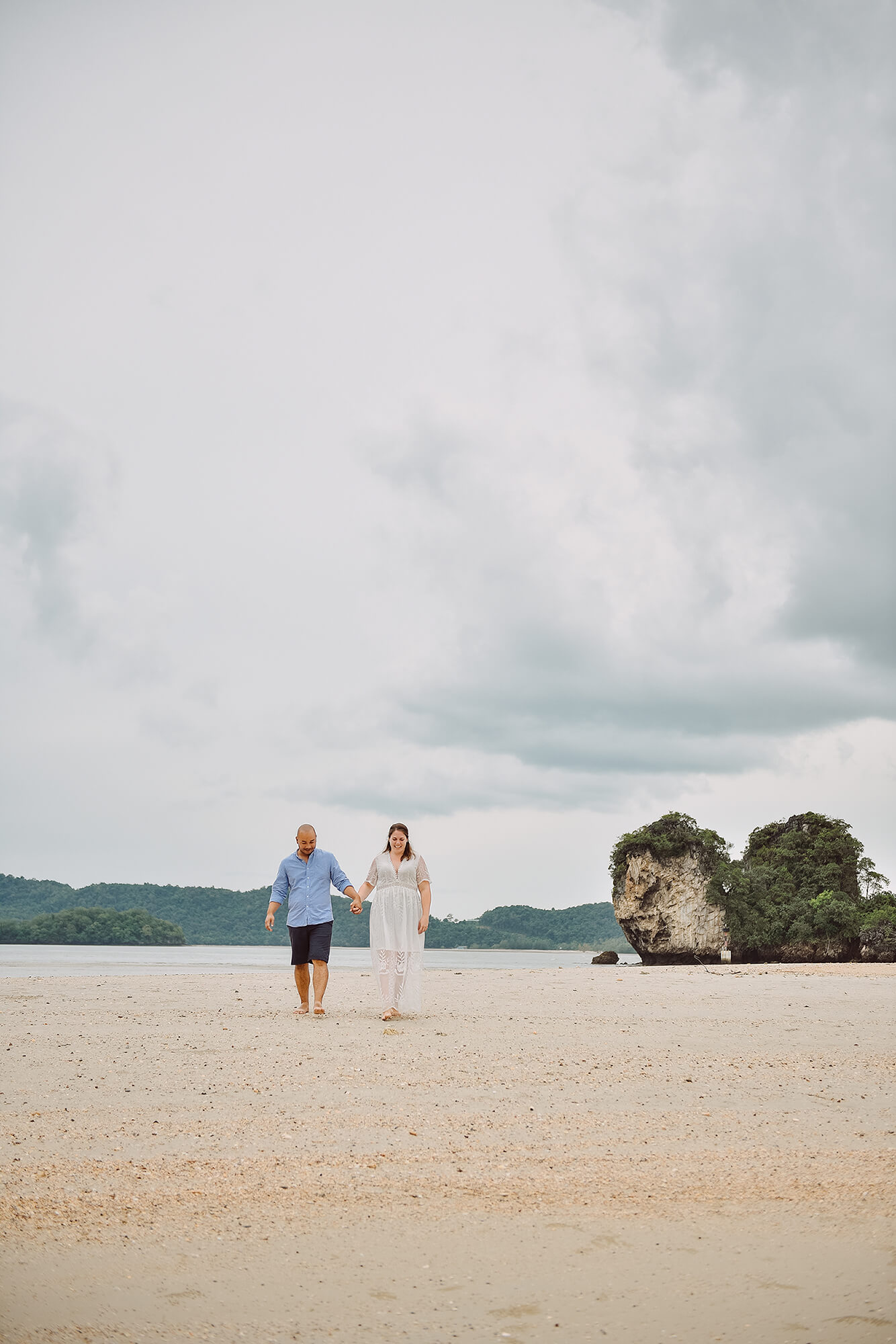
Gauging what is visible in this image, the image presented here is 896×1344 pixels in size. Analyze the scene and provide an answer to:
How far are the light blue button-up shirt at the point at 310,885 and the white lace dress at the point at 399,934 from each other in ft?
1.75

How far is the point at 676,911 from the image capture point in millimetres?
50188

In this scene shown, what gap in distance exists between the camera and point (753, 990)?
46.4 ft

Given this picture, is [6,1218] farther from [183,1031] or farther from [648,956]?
[648,956]

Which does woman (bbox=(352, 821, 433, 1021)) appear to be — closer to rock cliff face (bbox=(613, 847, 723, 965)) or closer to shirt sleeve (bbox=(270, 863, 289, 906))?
shirt sleeve (bbox=(270, 863, 289, 906))

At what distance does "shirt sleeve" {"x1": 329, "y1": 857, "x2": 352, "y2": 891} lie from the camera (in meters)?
11.3

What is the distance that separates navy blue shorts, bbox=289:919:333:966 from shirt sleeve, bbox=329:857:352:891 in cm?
44

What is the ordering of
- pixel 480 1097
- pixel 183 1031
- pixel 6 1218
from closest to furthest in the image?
1. pixel 6 1218
2. pixel 480 1097
3. pixel 183 1031

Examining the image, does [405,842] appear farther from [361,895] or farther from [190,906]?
[190,906]

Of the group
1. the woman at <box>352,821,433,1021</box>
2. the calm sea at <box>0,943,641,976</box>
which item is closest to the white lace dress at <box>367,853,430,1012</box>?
the woman at <box>352,821,433,1021</box>

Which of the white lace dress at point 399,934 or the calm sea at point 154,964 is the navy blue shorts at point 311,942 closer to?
the white lace dress at point 399,934

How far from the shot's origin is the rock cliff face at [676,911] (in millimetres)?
50094

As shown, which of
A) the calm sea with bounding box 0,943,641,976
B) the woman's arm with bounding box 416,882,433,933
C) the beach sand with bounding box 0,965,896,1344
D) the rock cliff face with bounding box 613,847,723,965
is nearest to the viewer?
the beach sand with bounding box 0,965,896,1344

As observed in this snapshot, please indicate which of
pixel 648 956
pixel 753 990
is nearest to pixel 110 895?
pixel 648 956

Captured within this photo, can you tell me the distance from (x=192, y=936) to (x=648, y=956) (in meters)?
85.7
